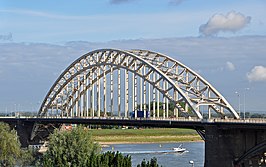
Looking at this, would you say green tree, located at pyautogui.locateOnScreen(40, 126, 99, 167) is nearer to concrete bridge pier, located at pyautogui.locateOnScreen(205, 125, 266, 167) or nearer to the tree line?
the tree line

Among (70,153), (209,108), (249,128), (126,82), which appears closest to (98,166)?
(70,153)

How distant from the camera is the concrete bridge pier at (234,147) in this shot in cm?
5431

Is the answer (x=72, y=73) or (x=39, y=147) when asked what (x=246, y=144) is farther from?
(x=39, y=147)

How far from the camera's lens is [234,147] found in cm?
5616

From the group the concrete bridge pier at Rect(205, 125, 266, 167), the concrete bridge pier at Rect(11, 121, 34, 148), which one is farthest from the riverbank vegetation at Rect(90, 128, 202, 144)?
the concrete bridge pier at Rect(205, 125, 266, 167)

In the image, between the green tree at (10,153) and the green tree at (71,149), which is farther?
the green tree at (10,153)

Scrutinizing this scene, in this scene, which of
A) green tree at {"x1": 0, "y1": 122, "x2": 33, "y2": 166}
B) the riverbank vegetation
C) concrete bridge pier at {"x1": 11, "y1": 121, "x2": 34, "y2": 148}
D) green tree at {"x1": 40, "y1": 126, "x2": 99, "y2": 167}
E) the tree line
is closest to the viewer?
the tree line

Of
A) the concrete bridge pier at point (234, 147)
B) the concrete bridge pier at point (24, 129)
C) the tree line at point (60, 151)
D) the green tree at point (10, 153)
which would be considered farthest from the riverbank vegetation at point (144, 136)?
the concrete bridge pier at point (234, 147)

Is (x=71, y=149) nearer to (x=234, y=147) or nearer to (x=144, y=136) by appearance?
(x=234, y=147)

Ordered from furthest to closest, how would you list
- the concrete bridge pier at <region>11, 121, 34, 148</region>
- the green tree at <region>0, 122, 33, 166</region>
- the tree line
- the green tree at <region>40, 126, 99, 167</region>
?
the concrete bridge pier at <region>11, 121, 34, 148</region> → the green tree at <region>0, 122, 33, 166</region> → the green tree at <region>40, 126, 99, 167</region> → the tree line

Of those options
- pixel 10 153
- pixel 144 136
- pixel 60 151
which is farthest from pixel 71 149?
pixel 144 136

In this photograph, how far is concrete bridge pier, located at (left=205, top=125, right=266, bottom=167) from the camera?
5431cm

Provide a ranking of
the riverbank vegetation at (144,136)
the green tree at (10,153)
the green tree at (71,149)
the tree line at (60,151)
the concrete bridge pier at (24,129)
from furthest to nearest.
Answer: the riverbank vegetation at (144,136), the concrete bridge pier at (24,129), the green tree at (10,153), the green tree at (71,149), the tree line at (60,151)

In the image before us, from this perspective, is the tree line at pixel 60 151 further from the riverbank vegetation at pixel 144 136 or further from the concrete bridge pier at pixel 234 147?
the riverbank vegetation at pixel 144 136
